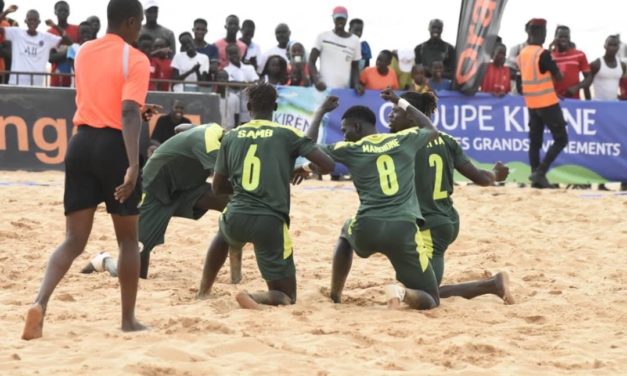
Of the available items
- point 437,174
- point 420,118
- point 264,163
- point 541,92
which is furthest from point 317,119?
point 541,92

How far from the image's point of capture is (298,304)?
22.9 ft

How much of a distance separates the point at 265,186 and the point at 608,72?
9.97 metres

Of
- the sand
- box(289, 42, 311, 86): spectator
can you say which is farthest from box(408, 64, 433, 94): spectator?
the sand

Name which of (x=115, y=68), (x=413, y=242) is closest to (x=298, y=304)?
(x=413, y=242)

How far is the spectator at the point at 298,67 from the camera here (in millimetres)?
15297

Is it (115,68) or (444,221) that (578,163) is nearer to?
(444,221)

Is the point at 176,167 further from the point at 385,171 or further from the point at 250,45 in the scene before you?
the point at 250,45

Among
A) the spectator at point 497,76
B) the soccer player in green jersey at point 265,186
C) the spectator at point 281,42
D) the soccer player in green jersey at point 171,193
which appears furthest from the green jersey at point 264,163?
the spectator at point 497,76

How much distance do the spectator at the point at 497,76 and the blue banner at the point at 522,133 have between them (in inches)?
12.4

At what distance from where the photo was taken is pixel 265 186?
22.2 feet

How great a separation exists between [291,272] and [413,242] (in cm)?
74

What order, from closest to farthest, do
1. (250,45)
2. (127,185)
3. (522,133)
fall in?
(127,185) < (522,133) < (250,45)

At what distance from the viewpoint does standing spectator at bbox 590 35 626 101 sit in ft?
50.9

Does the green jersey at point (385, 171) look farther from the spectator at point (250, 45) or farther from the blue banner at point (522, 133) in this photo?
the spectator at point (250, 45)
